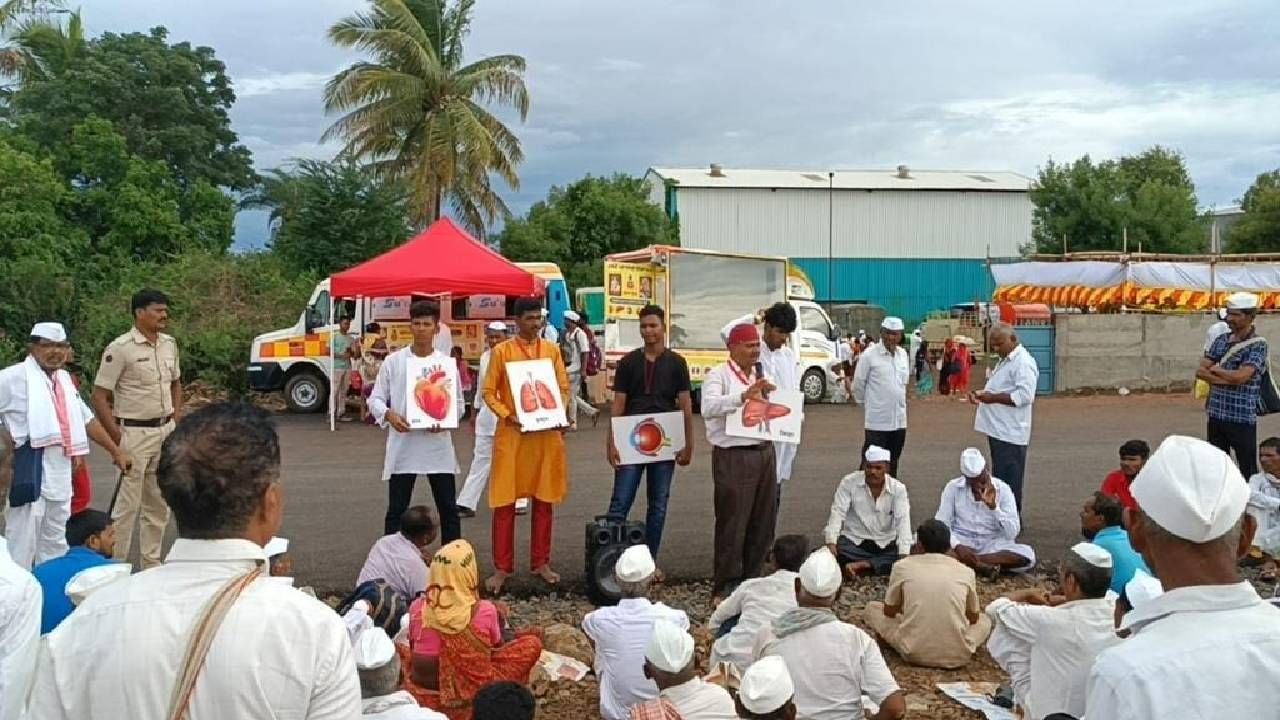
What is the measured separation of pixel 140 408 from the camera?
7242 millimetres

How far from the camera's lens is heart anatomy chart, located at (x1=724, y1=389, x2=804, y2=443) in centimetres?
723

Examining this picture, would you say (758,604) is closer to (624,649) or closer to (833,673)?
(624,649)

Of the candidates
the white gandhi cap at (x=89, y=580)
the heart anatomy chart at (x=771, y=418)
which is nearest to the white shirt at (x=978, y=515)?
the heart anatomy chart at (x=771, y=418)


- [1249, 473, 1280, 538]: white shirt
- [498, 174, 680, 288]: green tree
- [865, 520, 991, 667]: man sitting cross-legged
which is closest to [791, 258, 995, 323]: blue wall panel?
[498, 174, 680, 288]: green tree

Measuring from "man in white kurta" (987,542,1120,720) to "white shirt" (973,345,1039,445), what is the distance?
374 cm

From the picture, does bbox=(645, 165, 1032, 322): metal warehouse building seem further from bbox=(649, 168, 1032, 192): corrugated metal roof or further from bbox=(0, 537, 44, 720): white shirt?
bbox=(0, 537, 44, 720): white shirt

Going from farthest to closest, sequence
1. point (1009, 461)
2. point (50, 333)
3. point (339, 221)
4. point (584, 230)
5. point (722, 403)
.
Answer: point (584, 230)
point (339, 221)
point (1009, 461)
point (722, 403)
point (50, 333)

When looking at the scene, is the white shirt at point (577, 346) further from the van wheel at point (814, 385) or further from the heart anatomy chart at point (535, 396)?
the heart anatomy chart at point (535, 396)

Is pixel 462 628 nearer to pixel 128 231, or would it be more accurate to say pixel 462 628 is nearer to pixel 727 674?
pixel 727 674

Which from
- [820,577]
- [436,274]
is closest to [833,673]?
[820,577]

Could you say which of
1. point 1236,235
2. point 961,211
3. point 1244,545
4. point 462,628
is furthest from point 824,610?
point 961,211

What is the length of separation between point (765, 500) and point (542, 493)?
Answer: 61.6 inches

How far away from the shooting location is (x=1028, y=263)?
1018 inches

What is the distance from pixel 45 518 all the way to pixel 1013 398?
7.01 m
